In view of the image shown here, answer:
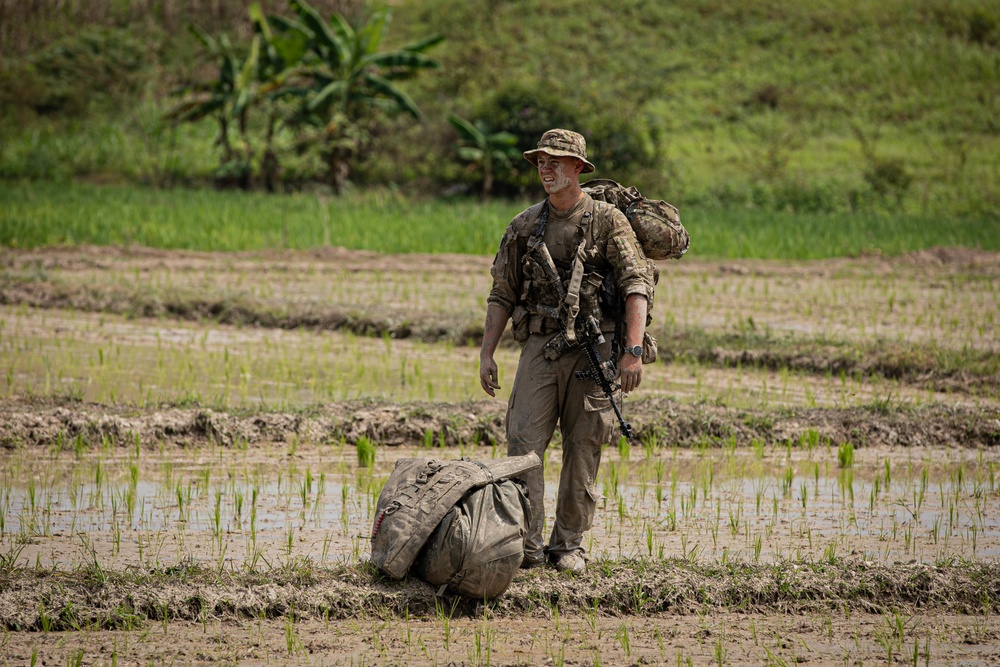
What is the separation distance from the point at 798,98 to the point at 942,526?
2644 centimetres

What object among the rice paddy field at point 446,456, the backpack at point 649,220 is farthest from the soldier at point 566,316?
the rice paddy field at point 446,456

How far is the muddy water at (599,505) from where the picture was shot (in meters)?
4.85

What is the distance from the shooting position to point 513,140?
71.4 feet

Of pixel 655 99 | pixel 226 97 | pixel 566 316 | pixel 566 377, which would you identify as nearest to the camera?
pixel 566 316

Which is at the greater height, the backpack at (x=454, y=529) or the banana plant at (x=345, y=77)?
the banana plant at (x=345, y=77)

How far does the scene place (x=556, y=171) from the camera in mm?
4512

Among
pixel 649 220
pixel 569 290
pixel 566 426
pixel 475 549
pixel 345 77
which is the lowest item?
pixel 475 549

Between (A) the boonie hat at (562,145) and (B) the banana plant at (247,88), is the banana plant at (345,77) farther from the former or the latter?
(A) the boonie hat at (562,145)

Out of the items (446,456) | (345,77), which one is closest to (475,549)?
(446,456)

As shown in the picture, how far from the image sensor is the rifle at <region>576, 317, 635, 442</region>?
450cm

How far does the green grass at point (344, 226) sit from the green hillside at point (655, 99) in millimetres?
3213

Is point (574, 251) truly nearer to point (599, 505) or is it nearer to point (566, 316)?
point (566, 316)

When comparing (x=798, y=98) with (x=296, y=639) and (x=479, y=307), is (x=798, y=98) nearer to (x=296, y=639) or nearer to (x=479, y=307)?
(x=479, y=307)

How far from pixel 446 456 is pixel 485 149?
16375 mm
